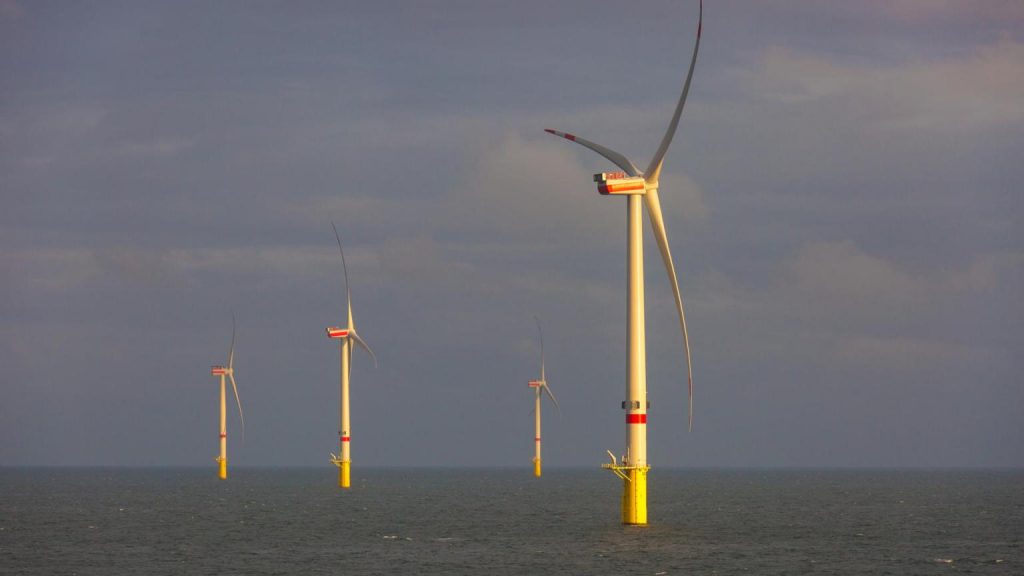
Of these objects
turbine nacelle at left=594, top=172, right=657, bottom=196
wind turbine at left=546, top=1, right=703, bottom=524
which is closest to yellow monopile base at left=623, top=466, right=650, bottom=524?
wind turbine at left=546, top=1, right=703, bottom=524

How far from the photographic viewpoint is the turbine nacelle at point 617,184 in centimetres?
10375

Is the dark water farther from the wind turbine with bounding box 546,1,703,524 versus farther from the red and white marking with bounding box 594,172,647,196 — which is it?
the red and white marking with bounding box 594,172,647,196

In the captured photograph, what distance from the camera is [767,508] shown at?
195 metres

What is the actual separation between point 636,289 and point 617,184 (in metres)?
8.31

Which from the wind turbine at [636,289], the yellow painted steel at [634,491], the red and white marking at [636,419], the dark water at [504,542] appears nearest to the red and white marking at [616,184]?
the wind turbine at [636,289]

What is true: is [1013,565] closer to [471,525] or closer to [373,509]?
[471,525]

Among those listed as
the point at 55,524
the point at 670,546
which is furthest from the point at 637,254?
the point at 55,524

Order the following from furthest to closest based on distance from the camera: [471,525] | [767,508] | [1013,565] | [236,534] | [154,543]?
1. [767,508]
2. [471,525]
3. [236,534]
4. [154,543]
5. [1013,565]

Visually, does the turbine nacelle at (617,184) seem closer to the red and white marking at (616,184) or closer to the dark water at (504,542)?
the red and white marking at (616,184)

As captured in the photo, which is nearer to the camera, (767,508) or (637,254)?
(637,254)

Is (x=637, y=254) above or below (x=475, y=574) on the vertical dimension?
above

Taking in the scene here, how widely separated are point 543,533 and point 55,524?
2344 inches

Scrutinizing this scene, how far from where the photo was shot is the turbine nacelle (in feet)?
340

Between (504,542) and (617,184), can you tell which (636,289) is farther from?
(504,542)
